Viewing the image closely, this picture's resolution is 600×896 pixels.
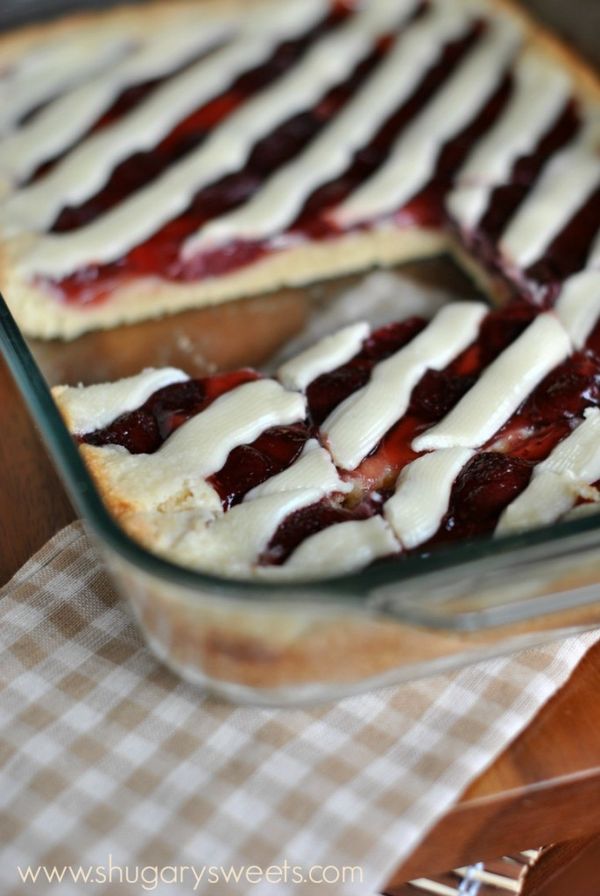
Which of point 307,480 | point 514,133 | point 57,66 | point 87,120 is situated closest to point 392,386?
point 307,480

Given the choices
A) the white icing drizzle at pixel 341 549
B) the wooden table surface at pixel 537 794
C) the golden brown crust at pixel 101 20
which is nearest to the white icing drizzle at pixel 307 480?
the white icing drizzle at pixel 341 549

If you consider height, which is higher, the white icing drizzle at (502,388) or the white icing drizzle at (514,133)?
the white icing drizzle at (514,133)

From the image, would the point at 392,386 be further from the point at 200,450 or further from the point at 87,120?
the point at 87,120

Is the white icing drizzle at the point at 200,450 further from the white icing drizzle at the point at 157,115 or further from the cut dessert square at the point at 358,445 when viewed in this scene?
the white icing drizzle at the point at 157,115

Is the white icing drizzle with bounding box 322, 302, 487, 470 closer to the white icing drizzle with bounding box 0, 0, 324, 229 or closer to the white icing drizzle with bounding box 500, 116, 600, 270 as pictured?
the white icing drizzle with bounding box 500, 116, 600, 270

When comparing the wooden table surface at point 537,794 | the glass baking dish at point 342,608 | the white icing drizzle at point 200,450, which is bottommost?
the wooden table surface at point 537,794

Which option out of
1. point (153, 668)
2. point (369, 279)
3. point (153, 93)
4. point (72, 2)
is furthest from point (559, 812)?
point (72, 2)

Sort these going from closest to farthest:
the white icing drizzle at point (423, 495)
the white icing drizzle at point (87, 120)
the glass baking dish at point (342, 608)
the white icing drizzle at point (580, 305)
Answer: the glass baking dish at point (342, 608) < the white icing drizzle at point (423, 495) < the white icing drizzle at point (580, 305) < the white icing drizzle at point (87, 120)
